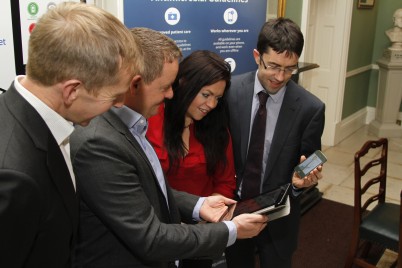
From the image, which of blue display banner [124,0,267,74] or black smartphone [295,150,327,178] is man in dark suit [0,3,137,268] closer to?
black smartphone [295,150,327,178]

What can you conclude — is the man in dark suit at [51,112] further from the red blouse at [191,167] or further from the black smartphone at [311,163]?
the black smartphone at [311,163]

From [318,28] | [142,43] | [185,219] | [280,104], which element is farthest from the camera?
[318,28]

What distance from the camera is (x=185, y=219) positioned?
1.57 meters

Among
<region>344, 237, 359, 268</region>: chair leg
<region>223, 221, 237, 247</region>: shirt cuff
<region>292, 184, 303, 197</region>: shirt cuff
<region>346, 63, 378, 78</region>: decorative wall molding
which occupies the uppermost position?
<region>346, 63, 378, 78</region>: decorative wall molding

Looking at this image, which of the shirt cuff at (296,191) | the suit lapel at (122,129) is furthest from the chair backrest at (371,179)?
the suit lapel at (122,129)

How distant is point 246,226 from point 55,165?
72 cm

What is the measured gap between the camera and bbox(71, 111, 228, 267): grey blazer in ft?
3.27

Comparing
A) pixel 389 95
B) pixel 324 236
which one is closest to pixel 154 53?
pixel 324 236

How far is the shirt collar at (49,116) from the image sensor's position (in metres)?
0.83

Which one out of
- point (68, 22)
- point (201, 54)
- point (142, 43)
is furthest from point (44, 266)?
point (201, 54)

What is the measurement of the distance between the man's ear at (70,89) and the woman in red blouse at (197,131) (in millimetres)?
753

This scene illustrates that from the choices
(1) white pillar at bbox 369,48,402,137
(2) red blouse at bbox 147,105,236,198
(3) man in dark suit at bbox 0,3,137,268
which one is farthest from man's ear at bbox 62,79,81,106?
(1) white pillar at bbox 369,48,402,137

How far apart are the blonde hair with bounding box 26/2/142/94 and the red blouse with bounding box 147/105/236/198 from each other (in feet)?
2.57

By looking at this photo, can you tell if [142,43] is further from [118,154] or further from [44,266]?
[44,266]
